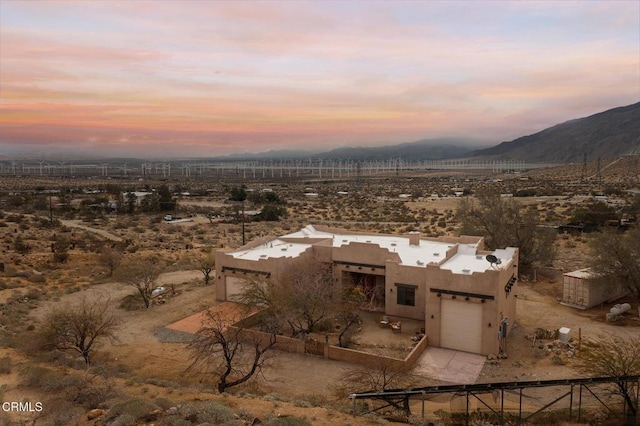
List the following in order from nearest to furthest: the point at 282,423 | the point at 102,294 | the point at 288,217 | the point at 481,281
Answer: the point at 282,423 → the point at 481,281 → the point at 102,294 → the point at 288,217

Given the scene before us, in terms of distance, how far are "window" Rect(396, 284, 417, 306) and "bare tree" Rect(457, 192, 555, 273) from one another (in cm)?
1452

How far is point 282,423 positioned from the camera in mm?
13453

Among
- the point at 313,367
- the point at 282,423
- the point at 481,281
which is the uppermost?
the point at 481,281

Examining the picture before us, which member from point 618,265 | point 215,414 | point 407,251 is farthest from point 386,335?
point 618,265

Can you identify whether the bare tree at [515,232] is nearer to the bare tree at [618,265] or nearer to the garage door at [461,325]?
the bare tree at [618,265]

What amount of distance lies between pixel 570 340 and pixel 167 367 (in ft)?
61.8

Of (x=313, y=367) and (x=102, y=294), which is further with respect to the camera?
(x=102, y=294)

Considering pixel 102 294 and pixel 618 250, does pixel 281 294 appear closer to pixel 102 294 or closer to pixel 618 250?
pixel 102 294

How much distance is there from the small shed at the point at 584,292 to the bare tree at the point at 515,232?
266 inches

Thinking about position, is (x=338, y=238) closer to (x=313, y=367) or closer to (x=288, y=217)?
(x=313, y=367)

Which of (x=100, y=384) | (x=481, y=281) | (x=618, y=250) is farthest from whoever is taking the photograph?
(x=618, y=250)

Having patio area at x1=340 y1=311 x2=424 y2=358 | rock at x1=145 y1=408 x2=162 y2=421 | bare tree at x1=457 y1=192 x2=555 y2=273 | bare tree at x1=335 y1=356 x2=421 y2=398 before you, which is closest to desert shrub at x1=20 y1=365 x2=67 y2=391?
rock at x1=145 y1=408 x2=162 y2=421

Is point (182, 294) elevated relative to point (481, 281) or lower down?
lower down

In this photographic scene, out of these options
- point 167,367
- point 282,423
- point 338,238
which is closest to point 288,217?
point 338,238
